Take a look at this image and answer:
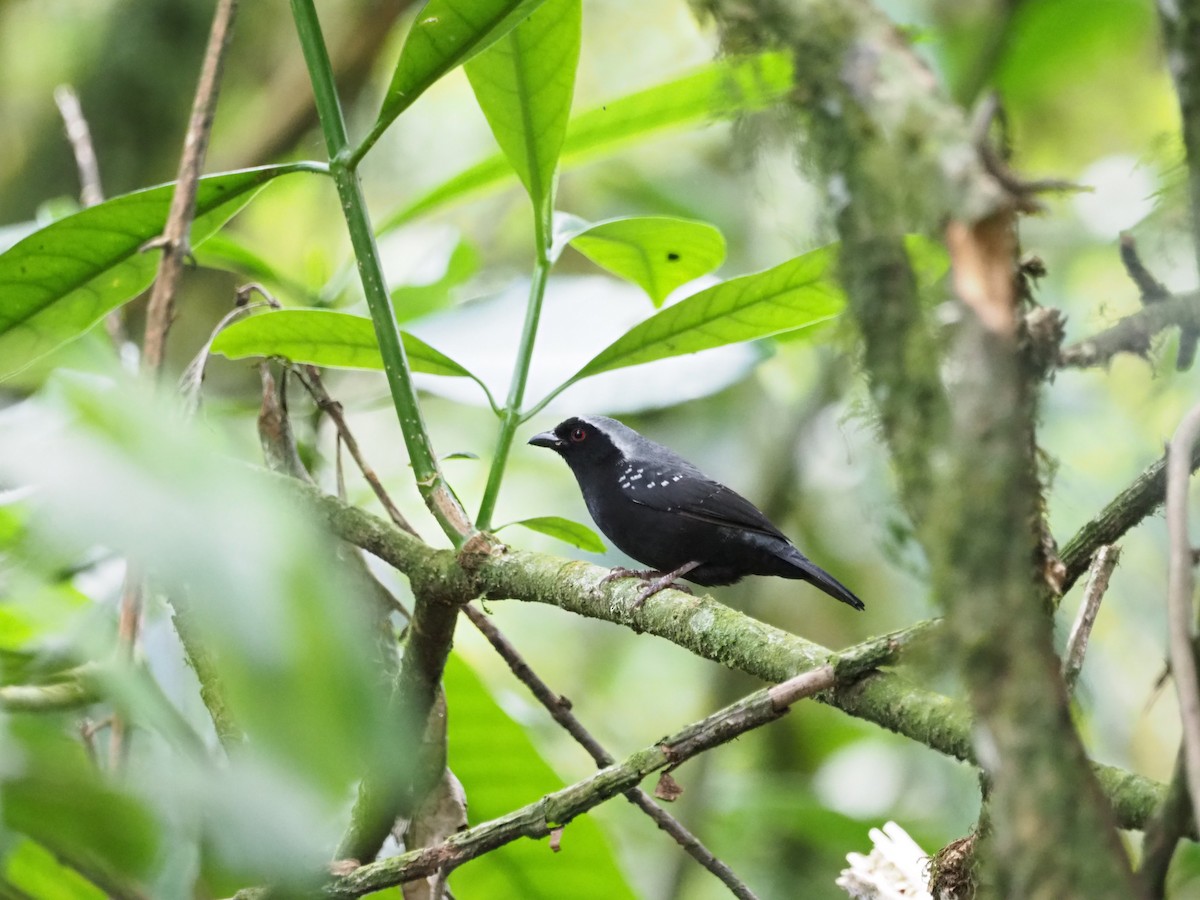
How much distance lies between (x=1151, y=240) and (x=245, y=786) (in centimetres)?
167

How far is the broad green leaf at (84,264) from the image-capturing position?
2.31m

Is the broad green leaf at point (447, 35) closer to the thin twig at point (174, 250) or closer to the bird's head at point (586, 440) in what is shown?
the thin twig at point (174, 250)

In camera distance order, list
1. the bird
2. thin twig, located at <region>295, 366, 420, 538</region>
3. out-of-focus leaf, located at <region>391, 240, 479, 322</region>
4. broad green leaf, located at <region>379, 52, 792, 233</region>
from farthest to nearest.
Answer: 1. out-of-focus leaf, located at <region>391, 240, 479, 322</region>
2. the bird
3. broad green leaf, located at <region>379, 52, 792, 233</region>
4. thin twig, located at <region>295, 366, 420, 538</region>

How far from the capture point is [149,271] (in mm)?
2477

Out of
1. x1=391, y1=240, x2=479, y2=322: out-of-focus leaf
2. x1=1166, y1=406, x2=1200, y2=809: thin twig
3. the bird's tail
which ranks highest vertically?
x1=391, y1=240, x2=479, y2=322: out-of-focus leaf

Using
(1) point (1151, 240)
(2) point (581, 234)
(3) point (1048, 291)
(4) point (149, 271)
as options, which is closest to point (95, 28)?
(4) point (149, 271)

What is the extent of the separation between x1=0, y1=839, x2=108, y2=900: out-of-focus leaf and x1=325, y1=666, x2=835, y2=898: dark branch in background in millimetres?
700

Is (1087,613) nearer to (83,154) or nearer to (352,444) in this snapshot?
(352,444)

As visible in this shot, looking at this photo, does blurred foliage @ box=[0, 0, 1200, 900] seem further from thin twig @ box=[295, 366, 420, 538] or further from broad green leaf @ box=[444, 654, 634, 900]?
thin twig @ box=[295, 366, 420, 538]

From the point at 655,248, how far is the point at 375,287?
803 mm

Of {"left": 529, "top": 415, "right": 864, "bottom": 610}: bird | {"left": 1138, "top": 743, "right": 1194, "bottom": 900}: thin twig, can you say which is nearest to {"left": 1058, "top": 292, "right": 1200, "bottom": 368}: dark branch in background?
{"left": 1138, "top": 743, "right": 1194, "bottom": 900}: thin twig

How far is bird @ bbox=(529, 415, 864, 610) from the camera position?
11.4ft

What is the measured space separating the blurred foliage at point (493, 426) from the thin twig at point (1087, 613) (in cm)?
26

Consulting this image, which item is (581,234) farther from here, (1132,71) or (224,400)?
(1132,71)
